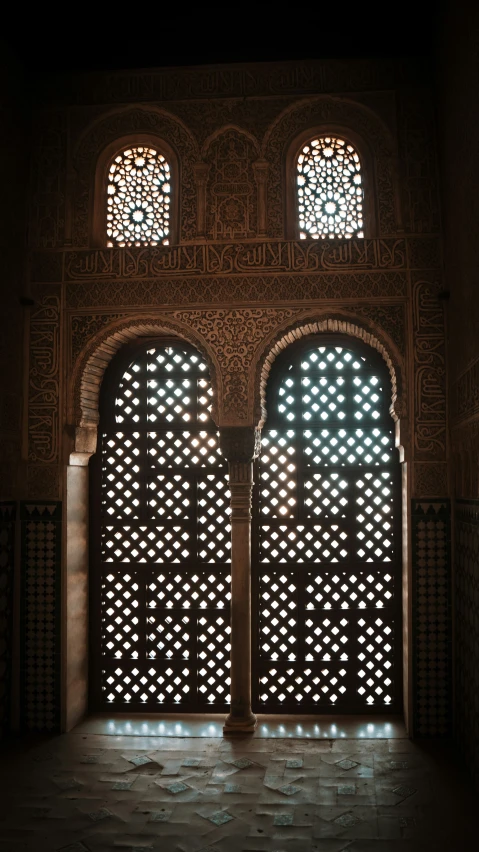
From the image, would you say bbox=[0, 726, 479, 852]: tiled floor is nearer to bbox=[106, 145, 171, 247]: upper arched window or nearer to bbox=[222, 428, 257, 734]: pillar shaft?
bbox=[222, 428, 257, 734]: pillar shaft

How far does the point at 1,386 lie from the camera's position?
6.05 meters

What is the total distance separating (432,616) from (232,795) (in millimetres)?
2145

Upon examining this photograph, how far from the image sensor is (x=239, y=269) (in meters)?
6.33

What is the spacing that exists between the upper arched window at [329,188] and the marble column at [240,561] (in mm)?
1884

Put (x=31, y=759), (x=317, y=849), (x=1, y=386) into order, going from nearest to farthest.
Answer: (x=317, y=849), (x=31, y=759), (x=1, y=386)

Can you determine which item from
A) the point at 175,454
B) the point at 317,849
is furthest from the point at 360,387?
the point at 317,849

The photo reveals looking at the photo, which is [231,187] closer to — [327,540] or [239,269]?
[239,269]

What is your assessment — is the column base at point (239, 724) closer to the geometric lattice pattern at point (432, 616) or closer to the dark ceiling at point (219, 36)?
the geometric lattice pattern at point (432, 616)

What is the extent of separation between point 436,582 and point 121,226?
4.08 meters

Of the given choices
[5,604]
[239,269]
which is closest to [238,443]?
[239,269]

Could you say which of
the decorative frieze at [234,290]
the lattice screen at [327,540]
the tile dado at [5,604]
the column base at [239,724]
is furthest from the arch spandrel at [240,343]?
the column base at [239,724]

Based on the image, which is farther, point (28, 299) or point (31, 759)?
point (28, 299)

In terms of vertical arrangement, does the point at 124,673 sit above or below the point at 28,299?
below

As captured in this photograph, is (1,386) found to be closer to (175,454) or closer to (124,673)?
(175,454)
